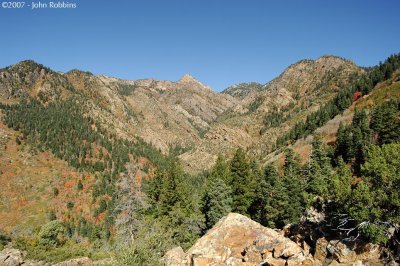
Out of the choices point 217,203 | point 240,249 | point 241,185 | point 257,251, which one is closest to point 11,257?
point 217,203

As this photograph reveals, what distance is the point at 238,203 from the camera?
57.3 metres

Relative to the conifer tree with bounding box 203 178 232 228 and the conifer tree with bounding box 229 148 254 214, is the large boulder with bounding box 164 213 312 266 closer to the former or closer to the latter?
the conifer tree with bounding box 203 178 232 228

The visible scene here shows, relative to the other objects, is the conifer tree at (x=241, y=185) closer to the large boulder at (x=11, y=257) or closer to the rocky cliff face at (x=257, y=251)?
the rocky cliff face at (x=257, y=251)

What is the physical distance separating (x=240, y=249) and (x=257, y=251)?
2.49 metres

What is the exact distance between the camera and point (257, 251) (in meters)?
32.5

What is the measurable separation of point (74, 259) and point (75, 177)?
437 feet

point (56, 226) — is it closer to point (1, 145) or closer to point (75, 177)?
point (75, 177)

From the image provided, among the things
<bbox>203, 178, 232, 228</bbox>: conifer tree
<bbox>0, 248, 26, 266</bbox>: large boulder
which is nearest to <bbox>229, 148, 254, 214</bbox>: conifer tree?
<bbox>203, 178, 232, 228</bbox>: conifer tree

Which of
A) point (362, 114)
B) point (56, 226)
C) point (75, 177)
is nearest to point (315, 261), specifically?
point (56, 226)

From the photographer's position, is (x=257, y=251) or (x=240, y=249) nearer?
(x=257, y=251)

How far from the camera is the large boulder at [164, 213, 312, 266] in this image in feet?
101

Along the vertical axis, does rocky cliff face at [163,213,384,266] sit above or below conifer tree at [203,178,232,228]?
below

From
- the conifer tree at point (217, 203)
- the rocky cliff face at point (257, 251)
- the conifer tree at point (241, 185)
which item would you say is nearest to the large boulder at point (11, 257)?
the rocky cliff face at point (257, 251)

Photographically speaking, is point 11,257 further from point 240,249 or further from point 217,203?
point 240,249
